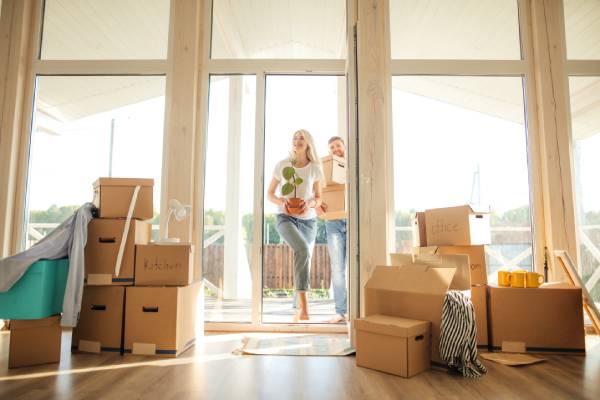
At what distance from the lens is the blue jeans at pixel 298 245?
3123 mm

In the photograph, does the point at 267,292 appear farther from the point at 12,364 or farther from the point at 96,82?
the point at 96,82

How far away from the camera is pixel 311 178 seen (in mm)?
3271

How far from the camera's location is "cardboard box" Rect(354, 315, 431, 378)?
6.35 ft

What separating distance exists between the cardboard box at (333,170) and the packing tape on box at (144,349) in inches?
68.9

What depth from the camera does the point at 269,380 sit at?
6.16ft

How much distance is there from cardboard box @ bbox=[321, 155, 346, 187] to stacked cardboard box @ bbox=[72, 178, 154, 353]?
154 cm

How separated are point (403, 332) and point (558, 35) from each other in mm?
2733

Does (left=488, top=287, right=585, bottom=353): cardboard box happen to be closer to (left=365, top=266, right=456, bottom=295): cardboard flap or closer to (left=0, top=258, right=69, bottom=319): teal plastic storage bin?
(left=365, top=266, right=456, bottom=295): cardboard flap

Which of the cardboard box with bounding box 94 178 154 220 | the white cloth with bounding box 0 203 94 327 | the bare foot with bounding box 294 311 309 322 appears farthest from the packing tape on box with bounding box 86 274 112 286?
the bare foot with bounding box 294 311 309 322

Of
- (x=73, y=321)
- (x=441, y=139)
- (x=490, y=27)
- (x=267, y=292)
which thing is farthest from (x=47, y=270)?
(x=490, y=27)

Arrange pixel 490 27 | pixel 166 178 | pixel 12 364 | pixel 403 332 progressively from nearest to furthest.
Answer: pixel 403 332 < pixel 12 364 < pixel 166 178 < pixel 490 27

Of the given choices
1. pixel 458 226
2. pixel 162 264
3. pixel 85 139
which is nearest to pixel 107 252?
pixel 162 264

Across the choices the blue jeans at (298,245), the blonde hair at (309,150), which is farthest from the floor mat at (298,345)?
the blonde hair at (309,150)

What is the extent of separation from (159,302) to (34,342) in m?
0.63
